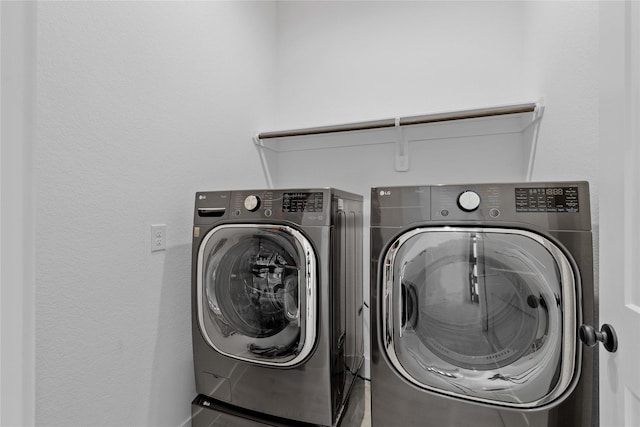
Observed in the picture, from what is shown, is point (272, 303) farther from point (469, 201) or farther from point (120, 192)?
point (469, 201)

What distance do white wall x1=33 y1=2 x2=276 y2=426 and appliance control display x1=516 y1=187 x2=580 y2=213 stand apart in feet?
4.60

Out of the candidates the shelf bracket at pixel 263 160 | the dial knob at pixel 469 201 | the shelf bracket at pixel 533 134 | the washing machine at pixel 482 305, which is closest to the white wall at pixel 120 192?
the shelf bracket at pixel 263 160

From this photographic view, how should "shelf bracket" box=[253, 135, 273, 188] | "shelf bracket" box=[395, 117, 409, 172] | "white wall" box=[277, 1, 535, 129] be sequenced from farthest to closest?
"shelf bracket" box=[253, 135, 273, 188] < "shelf bracket" box=[395, 117, 409, 172] < "white wall" box=[277, 1, 535, 129]

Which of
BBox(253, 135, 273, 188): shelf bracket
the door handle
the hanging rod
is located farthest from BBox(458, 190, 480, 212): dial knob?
BBox(253, 135, 273, 188): shelf bracket

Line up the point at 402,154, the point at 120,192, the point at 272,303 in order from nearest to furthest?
the point at 120,192 < the point at 272,303 < the point at 402,154

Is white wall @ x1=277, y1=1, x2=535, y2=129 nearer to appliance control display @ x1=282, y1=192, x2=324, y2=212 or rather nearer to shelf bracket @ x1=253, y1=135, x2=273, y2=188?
shelf bracket @ x1=253, y1=135, x2=273, y2=188

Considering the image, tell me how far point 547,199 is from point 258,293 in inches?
43.9

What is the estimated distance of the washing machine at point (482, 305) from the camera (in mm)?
946

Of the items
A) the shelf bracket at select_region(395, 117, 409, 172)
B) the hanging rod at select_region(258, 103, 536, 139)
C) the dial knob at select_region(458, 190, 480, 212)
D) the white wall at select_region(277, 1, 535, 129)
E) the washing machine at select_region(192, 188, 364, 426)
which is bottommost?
the washing machine at select_region(192, 188, 364, 426)

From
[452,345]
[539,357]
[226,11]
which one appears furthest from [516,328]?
[226,11]

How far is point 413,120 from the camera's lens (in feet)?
5.63

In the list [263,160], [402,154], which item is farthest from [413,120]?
[263,160]

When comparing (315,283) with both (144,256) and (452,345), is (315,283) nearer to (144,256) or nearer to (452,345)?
(452,345)

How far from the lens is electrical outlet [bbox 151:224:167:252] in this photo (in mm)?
1300
